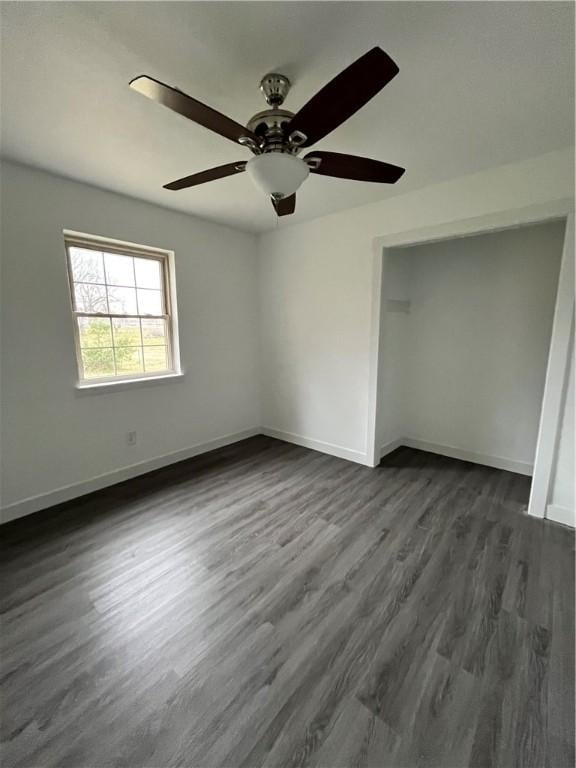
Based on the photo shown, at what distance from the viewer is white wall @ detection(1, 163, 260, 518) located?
2363 millimetres

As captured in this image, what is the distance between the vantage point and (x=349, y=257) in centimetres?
323

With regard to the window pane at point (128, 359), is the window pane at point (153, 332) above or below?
above

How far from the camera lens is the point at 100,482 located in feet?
9.57

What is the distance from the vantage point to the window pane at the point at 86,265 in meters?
2.70

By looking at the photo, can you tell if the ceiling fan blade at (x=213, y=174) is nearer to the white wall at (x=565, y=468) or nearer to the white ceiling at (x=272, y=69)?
the white ceiling at (x=272, y=69)

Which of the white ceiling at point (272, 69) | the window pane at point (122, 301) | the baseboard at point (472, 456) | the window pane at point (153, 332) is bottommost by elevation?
the baseboard at point (472, 456)

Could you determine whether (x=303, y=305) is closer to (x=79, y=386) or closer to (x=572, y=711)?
(x=79, y=386)

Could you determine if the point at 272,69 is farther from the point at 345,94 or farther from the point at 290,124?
the point at 345,94

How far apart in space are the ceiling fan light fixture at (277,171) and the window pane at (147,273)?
2081mm

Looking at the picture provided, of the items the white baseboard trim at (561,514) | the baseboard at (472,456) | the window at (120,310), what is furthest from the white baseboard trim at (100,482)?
the white baseboard trim at (561,514)

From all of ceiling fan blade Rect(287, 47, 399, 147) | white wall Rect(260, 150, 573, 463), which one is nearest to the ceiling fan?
ceiling fan blade Rect(287, 47, 399, 147)

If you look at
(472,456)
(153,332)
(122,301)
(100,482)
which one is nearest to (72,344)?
(122,301)

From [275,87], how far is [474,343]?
2.94 metres

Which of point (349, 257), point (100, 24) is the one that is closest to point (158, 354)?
point (349, 257)
